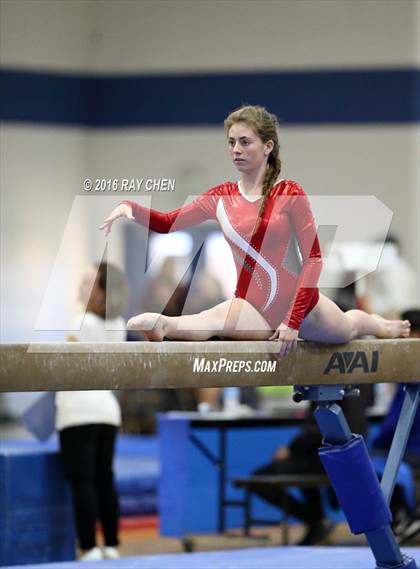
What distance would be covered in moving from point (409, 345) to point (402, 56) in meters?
2.31

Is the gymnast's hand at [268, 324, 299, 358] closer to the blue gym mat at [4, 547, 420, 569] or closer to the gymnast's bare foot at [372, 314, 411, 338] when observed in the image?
the gymnast's bare foot at [372, 314, 411, 338]

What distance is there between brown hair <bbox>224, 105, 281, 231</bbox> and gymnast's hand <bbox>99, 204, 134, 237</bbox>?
0.43 m

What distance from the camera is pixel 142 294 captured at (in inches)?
207

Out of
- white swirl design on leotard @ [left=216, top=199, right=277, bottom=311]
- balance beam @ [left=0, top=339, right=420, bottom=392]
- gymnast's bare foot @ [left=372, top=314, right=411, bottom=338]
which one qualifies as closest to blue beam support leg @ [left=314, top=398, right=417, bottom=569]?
balance beam @ [left=0, top=339, right=420, bottom=392]

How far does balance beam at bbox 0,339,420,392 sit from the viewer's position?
362 centimetres

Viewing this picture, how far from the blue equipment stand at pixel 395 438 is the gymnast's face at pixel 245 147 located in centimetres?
84

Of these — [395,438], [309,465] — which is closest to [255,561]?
[395,438]

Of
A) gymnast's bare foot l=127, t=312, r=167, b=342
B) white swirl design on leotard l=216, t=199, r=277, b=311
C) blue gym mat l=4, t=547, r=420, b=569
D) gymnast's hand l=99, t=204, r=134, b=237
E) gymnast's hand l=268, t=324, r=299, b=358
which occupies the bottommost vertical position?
blue gym mat l=4, t=547, r=420, b=569

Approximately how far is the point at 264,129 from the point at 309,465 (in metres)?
3.15

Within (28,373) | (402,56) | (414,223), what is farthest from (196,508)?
(28,373)

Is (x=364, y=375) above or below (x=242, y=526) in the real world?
above

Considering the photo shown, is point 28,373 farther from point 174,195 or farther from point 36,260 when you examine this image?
point 36,260

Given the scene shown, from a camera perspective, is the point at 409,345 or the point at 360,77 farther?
the point at 360,77

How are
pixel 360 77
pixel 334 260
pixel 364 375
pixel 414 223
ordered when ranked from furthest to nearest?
pixel 360 77 → pixel 414 223 → pixel 334 260 → pixel 364 375
